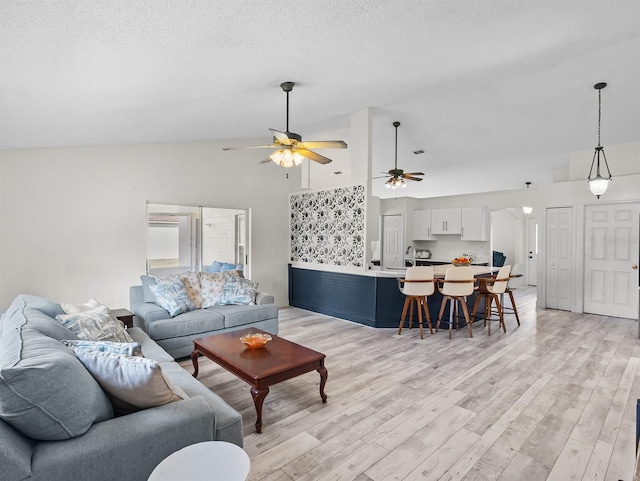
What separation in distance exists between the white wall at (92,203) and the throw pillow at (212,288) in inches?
50.9

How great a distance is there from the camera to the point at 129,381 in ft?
4.94

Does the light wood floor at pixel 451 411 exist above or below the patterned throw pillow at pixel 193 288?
below

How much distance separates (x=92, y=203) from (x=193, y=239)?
139 cm

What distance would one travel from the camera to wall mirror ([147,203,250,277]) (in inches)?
195

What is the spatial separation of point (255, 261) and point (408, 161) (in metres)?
3.88

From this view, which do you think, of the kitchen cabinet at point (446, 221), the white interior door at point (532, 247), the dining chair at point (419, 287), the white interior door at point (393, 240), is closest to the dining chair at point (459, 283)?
the dining chair at point (419, 287)

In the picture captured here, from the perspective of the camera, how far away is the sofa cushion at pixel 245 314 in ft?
12.6

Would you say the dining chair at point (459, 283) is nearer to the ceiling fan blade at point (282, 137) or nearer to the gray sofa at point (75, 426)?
the ceiling fan blade at point (282, 137)

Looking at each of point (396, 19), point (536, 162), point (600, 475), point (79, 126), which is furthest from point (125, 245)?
point (536, 162)

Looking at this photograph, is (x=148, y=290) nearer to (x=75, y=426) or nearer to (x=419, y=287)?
(x=75, y=426)

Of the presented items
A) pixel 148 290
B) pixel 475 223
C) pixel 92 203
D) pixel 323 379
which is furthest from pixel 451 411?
pixel 475 223

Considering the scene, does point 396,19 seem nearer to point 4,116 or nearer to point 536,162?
point 4,116

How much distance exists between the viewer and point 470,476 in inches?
75.1

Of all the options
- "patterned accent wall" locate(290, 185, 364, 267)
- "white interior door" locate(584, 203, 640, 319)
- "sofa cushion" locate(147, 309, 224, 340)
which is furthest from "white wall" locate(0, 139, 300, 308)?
"white interior door" locate(584, 203, 640, 319)
